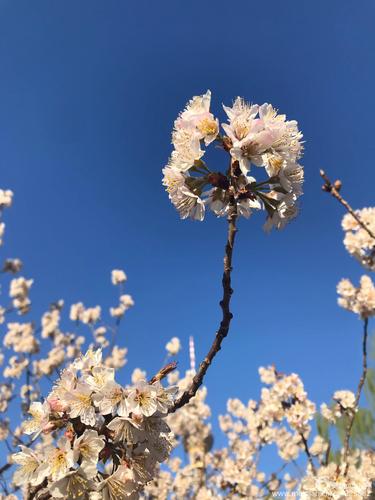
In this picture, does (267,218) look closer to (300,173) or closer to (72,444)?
(300,173)

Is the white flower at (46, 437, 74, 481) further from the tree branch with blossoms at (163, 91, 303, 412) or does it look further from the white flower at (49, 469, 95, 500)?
the tree branch with blossoms at (163, 91, 303, 412)

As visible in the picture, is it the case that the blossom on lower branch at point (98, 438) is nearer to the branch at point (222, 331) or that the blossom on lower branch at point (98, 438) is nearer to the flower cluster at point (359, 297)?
the branch at point (222, 331)

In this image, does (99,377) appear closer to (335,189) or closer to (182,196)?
(182,196)

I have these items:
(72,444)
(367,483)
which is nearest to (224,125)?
(72,444)

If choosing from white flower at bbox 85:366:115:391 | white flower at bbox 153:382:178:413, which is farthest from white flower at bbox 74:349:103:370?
white flower at bbox 153:382:178:413

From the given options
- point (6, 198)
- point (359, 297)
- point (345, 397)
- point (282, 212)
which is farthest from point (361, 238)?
point (6, 198)

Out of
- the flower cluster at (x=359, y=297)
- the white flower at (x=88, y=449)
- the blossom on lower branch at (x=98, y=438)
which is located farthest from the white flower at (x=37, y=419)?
the flower cluster at (x=359, y=297)
